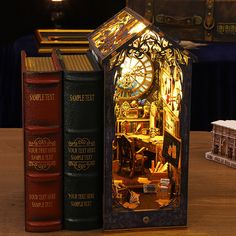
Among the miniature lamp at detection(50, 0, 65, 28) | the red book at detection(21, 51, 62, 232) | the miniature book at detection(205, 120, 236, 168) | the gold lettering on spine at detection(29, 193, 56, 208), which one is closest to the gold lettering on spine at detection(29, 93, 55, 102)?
the red book at detection(21, 51, 62, 232)

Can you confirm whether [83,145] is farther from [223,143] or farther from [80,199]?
[223,143]

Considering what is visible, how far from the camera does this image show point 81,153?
1569 mm

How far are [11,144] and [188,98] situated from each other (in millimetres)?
894

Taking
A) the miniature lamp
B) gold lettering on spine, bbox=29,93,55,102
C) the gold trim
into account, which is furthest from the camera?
the miniature lamp

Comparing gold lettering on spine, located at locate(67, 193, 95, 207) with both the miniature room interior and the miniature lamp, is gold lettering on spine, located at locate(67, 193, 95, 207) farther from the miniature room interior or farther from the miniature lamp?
the miniature lamp

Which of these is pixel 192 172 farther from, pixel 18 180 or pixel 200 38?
pixel 200 38

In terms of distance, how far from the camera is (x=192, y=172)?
2068 mm

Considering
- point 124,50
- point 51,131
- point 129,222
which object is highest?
point 124,50

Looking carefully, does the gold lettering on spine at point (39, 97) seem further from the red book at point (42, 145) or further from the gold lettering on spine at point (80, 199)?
the gold lettering on spine at point (80, 199)

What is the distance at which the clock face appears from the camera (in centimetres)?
154

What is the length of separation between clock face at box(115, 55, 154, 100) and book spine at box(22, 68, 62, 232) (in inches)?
5.3

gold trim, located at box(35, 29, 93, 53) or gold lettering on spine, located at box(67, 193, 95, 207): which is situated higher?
gold trim, located at box(35, 29, 93, 53)

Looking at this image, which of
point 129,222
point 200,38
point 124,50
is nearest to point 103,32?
point 124,50

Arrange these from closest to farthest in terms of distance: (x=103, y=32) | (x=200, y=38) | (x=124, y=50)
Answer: (x=124, y=50)
(x=103, y=32)
(x=200, y=38)
